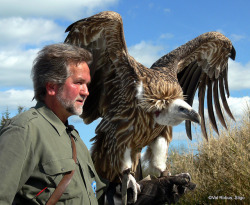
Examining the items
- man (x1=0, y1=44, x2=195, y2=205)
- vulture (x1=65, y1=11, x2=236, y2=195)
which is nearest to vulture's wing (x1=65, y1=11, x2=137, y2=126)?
vulture (x1=65, y1=11, x2=236, y2=195)

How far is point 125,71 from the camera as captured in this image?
444cm

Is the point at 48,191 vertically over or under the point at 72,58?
under

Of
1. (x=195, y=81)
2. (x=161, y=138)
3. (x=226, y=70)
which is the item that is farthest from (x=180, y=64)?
(x=161, y=138)

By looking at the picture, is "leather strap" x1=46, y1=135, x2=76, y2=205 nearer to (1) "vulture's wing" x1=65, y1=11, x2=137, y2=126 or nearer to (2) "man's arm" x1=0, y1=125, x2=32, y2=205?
(2) "man's arm" x1=0, y1=125, x2=32, y2=205

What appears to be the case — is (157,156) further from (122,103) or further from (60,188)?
(60,188)

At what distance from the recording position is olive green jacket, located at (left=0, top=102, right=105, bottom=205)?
70.1 inches

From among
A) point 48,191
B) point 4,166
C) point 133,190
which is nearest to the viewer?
point 4,166

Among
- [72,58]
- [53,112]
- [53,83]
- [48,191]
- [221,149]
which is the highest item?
[72,58]

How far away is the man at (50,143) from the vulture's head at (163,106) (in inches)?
72.3

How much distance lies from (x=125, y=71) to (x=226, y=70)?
114 inches

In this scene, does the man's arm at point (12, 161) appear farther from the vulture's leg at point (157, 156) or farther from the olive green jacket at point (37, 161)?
the vulture's leg at point (157, 156)

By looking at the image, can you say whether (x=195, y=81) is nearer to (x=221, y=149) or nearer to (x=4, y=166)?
(x=221, y=149)

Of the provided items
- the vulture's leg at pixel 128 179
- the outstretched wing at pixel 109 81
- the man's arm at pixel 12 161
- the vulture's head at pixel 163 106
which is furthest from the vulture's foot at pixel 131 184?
the man's arm at pixel 12 161

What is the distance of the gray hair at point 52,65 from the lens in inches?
86.0
